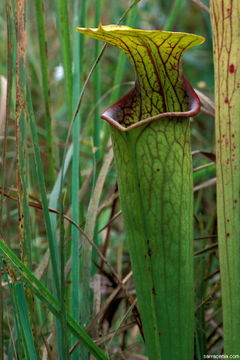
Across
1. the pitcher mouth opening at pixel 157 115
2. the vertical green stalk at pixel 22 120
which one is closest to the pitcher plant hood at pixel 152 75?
the pitcher mouth opening at pixel 157 115

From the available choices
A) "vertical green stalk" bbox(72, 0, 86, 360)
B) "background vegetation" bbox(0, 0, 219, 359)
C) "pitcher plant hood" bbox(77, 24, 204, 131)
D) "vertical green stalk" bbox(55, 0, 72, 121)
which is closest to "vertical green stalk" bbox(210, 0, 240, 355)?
"pitcher plant hood" bbox(77, 24, 204, 131)

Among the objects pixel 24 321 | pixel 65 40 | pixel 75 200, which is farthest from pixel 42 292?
pixel 65 40

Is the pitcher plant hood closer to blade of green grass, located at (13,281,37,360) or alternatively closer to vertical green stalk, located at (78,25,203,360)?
vertical green stalk, located at (78,25,203,360)

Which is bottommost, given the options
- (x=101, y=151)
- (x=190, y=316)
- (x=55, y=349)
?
(x=55, y=349)

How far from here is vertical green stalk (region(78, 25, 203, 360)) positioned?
0.77 meters

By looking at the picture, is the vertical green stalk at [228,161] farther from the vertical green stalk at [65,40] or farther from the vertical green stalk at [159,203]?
the vertical green stalk at [65,40]

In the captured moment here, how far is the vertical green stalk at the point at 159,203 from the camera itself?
77 centimetres

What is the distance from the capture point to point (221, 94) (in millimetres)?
744

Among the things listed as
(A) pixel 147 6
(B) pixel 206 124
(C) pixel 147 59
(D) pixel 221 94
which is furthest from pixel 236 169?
(A) pixel 147 6

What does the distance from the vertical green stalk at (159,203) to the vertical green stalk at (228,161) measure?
55 mm

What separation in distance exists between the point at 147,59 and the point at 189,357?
617 mm

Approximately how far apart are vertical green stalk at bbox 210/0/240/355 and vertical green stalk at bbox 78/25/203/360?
6 cm

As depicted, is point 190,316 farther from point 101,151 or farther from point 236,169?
point 101,151

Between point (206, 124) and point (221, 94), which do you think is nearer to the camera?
point (221, 94)
